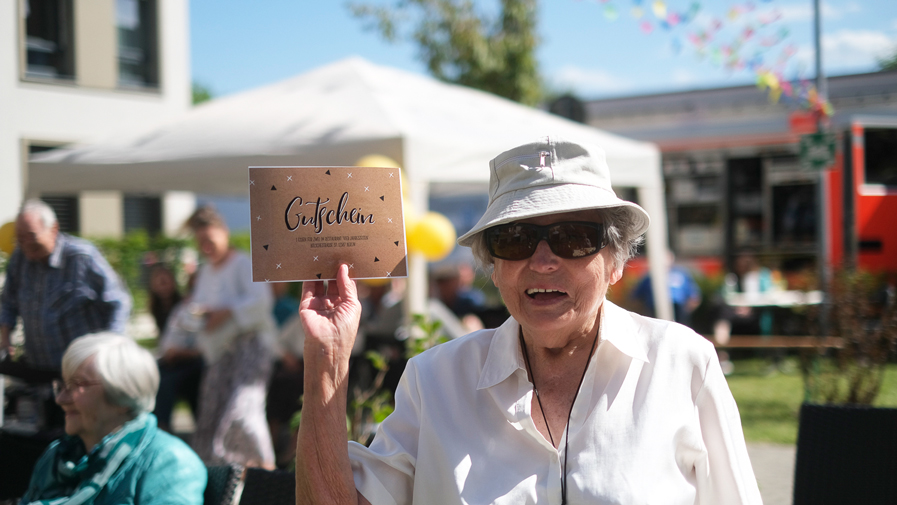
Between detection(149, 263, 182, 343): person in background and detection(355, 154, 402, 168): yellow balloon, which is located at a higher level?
detection(355, 154, 402, 168): yellow balloon

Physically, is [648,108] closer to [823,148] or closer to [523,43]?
[523,43]

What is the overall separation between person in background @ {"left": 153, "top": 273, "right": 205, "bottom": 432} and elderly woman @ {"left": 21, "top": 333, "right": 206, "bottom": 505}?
2.83 m

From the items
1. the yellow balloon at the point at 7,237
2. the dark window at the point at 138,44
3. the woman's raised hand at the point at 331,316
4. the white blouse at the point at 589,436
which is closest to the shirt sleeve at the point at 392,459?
the white blouse at the point at 589,436

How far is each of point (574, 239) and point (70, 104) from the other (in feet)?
32.3

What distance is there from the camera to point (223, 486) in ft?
7.93

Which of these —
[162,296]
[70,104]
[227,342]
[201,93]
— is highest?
[201,93]

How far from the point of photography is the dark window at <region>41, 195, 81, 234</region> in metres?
12.6

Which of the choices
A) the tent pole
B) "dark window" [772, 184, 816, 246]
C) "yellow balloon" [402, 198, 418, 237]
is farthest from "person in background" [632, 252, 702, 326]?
"yellow balloon" [402, 198, 418, 237]

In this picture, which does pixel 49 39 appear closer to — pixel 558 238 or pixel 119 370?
pixel 119 370

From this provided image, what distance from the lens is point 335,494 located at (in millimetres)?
1553

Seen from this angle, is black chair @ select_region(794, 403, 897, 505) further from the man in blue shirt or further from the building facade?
the building facade

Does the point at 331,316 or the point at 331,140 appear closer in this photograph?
the point at 331,316

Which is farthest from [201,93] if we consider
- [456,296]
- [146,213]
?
[456,296]

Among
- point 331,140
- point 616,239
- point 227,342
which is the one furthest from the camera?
point 227,342
